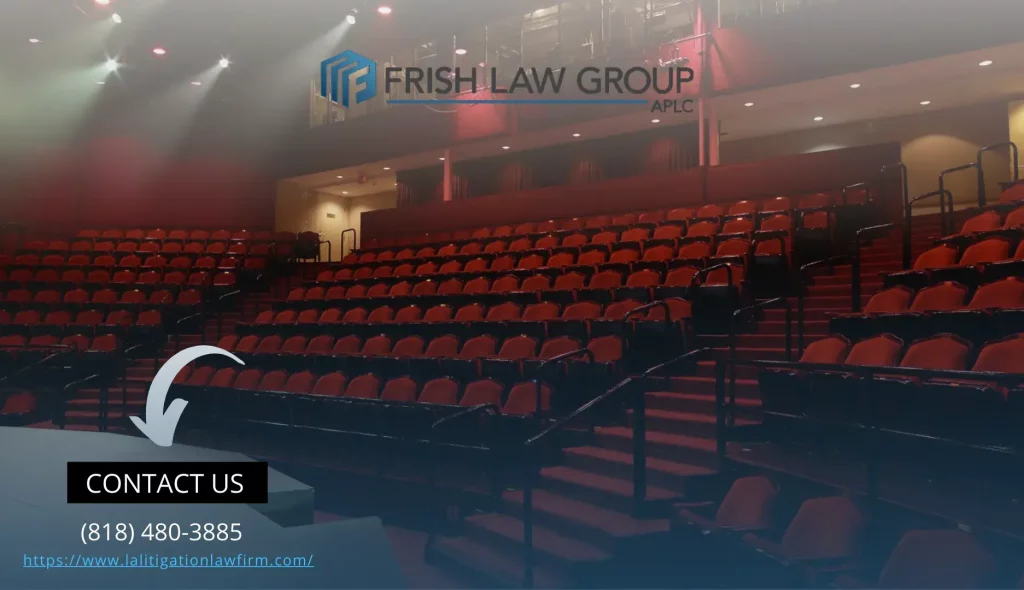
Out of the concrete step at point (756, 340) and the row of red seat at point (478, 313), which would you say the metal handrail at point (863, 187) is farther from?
the row of red seat at point (478, 313)

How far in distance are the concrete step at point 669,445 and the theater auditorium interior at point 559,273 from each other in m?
0.02

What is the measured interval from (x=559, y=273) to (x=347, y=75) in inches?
137

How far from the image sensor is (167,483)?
1.21m

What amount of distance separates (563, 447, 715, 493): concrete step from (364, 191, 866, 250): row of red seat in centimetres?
184

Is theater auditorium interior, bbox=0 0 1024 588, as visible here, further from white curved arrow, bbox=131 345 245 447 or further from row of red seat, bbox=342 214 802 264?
white curved arrow, bbox=131 345 245 447

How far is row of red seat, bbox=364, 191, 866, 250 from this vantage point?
13.8ft

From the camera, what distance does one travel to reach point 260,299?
5.24 meters

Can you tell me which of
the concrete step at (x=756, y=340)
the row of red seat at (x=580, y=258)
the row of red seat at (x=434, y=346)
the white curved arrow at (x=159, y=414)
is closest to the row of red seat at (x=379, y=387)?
the row of red seat at (x=434, y=346)

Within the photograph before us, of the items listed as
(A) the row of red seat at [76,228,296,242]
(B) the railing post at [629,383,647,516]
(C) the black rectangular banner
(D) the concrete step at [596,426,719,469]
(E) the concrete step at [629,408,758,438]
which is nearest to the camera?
(C) the black rectangular banner

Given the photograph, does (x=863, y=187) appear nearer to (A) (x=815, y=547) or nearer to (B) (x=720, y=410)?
(B) (x=720, y=410)

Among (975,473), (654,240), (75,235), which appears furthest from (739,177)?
(75,235)

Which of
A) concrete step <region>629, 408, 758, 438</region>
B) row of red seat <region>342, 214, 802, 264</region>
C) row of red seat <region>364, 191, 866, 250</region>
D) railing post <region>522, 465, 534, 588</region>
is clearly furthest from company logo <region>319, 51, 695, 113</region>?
railing post <region>522, 465, 534, 588</region>

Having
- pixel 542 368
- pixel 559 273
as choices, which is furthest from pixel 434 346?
pixel 559 273

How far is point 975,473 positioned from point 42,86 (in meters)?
6.92
